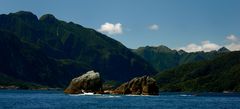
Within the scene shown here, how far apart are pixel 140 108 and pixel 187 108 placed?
12761mm

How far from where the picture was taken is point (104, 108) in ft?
402

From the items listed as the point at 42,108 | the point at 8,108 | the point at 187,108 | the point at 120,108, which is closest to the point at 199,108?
the point at 187,108

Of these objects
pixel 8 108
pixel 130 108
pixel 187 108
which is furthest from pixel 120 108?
pixel 8 108

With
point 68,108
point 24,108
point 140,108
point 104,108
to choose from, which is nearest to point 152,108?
point 140,108

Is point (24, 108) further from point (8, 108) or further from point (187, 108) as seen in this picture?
point (187, 108)

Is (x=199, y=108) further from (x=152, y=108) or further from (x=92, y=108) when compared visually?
(x=92, y=108)

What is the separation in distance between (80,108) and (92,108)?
9.84 ft

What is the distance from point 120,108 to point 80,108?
33.9ft

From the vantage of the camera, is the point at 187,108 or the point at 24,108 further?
the point at 187,108

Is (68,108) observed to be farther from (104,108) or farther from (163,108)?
(163,108)

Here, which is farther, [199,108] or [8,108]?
[199,108]

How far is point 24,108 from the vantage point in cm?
11994

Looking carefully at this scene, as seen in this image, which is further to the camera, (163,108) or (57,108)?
(163,108)

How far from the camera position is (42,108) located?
121 m
